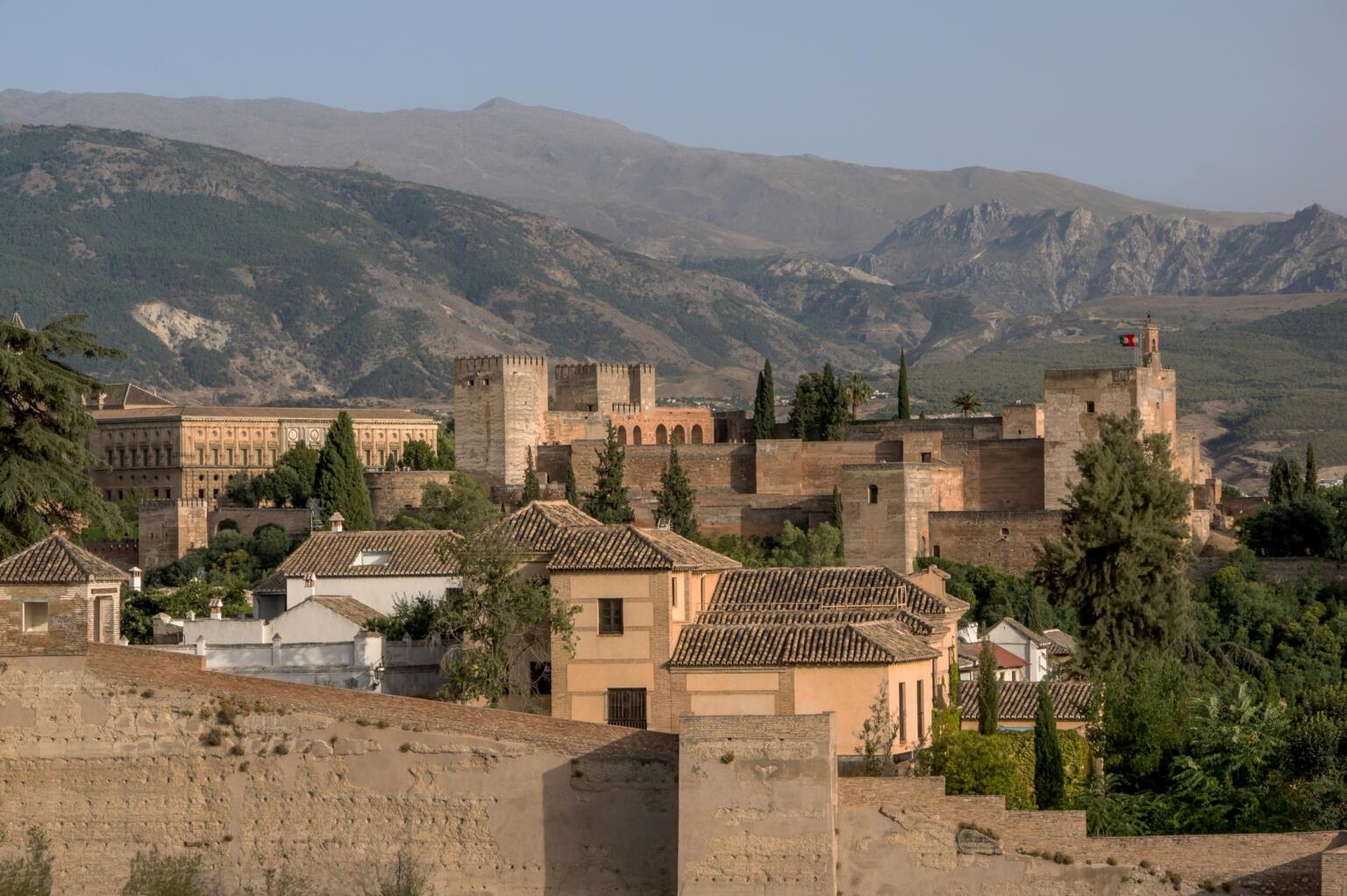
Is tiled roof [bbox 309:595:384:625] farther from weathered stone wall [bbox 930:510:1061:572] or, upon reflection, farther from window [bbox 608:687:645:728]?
weathered stone wall [bbox 930:510:1061:572]

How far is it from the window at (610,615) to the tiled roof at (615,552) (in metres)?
0.37

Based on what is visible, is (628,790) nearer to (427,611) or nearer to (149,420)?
(427,611)

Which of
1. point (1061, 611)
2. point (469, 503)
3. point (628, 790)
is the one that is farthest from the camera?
point (469, 503)

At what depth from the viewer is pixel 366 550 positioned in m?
37.9

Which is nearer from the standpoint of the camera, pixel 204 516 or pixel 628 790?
pixel 628 790

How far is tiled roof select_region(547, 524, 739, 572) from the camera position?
28.4m

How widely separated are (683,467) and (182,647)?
36.2m

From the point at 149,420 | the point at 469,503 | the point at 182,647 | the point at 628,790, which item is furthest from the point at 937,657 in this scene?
the point at 149,420

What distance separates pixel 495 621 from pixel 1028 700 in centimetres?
982

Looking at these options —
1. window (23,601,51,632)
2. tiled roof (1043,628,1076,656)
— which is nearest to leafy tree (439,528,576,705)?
window (23,601,51,632)

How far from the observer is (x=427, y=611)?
107ft

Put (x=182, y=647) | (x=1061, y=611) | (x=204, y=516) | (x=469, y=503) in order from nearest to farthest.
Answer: (x=182, y=647) < (x=1061, y=611) < (x=469, y=503) < (x=204, y=516)

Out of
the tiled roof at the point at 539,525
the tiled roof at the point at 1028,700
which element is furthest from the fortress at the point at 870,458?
the tiled roof at the point at 539,525

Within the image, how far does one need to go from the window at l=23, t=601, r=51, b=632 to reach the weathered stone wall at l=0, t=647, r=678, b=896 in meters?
0.44
